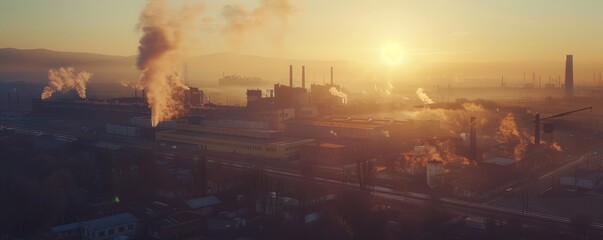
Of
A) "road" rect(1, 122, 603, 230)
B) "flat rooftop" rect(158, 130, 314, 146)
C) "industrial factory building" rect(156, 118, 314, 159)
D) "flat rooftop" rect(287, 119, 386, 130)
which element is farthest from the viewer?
"flat rooftop" rect(287, 119, 386, 130)

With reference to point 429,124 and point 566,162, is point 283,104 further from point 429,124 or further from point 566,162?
point 566,162

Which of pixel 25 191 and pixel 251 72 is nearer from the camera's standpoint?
pixel 25 191

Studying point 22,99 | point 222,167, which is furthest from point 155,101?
point 22,99

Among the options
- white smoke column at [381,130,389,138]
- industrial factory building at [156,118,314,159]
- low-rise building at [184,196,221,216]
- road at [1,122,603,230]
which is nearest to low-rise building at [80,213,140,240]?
low-rise building at [184,196,221,216]

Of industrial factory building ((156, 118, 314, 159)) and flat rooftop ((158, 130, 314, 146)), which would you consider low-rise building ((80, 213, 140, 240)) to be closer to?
industrial factory building ((156, 118, 314, 159))

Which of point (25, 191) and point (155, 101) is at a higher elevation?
point (155, 101)

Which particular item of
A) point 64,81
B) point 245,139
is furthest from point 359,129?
point 64,81
